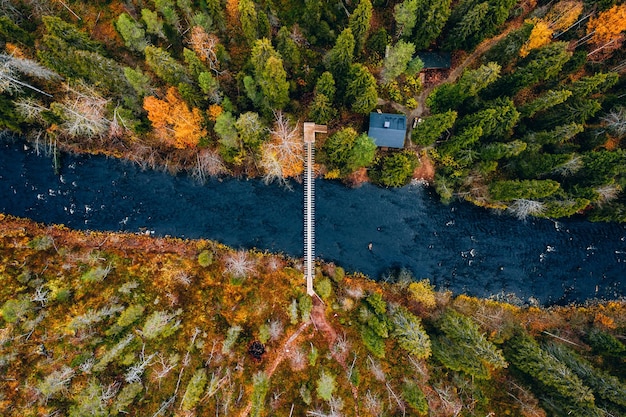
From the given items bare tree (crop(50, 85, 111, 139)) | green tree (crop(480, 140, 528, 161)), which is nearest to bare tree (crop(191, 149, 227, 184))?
bare tree (crop(50, 85, 111, 139))

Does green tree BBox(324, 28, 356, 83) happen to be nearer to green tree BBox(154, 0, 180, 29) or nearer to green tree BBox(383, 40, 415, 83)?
green tree BBox(383, 40, 415, 83)

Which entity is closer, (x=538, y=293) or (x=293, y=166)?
(x=293, y=166)

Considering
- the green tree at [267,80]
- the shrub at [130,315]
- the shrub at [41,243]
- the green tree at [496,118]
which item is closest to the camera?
the green tree at [267,80]

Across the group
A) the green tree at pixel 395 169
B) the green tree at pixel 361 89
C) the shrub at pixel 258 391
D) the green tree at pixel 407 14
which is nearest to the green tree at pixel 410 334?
the green tree at pixel 395 169

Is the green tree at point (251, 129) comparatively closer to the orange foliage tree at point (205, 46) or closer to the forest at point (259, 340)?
the orange foliage tree at point (205, 46)

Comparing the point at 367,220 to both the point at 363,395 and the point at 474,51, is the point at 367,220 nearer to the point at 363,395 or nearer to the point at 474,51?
the point at 363,395

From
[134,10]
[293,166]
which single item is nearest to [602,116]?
[293,166]

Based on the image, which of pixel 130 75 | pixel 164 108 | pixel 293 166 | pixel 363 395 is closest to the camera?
pixel 130 75

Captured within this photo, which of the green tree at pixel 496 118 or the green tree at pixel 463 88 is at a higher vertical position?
the green tree at pixel 463 88
